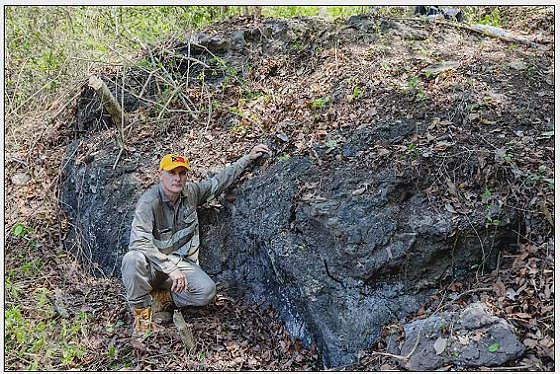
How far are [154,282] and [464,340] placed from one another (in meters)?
2.92

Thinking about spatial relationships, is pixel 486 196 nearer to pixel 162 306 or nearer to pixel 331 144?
pixel 331 144

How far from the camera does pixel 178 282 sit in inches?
211

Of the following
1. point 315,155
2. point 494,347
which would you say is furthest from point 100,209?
point 494,347

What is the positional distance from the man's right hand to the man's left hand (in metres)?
1.57

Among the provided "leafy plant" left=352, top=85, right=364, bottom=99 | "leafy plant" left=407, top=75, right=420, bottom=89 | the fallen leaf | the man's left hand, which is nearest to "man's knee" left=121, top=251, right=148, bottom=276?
the man's left hand

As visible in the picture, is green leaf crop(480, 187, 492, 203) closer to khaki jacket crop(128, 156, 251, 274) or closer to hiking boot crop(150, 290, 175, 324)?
khaki jacket crop(128, 156, 251, 274)

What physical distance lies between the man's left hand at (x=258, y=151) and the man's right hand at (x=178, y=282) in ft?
5.15

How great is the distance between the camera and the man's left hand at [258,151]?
20.8 feet

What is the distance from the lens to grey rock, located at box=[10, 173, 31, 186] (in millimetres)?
8250

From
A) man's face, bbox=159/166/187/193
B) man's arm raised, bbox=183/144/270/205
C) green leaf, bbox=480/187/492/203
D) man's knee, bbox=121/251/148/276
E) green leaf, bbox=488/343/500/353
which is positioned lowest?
green leaf, bbox=488/343/500/353

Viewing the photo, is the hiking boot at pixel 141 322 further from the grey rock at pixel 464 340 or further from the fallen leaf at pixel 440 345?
the fallen leaf at pixel 440 345

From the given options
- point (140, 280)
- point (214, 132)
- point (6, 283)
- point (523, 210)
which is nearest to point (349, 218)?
point (523, 210)

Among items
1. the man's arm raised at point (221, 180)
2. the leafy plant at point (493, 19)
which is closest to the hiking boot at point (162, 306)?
Result: the man's arm raised at point (221, 180)

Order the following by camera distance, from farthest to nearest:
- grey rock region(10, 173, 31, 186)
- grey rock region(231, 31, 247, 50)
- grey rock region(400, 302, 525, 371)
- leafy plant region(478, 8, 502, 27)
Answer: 1. leafy plant region(478, 8, 502, 27)
2. grey rock region(231, 31, 247, 50)
3. grey rock region(10, 173, 31, 186)
4. grey rock region(400, 302, 525, 371)
